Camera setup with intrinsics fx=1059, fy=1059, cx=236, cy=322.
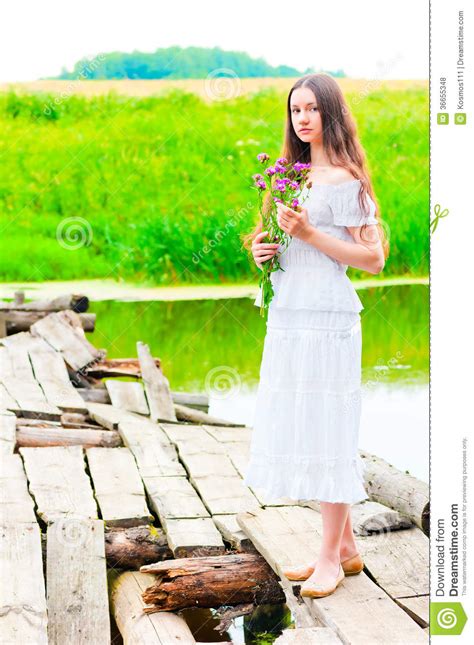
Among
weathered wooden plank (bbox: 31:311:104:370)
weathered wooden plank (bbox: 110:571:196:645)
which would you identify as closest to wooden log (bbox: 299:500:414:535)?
weathered wooden plank (bbox: 110:571:196:645)

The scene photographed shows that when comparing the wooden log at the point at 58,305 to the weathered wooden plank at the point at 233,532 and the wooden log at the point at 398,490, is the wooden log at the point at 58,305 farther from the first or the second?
the weathered wooden plank at the point at 233,532

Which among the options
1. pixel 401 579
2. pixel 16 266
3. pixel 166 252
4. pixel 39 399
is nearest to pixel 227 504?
pixel 401 579

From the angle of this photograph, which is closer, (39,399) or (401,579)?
(401,579)

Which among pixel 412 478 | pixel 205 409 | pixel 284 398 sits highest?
pixel 284 398

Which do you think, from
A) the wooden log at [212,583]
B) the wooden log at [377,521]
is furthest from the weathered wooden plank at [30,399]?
the wooden log at [377,521]

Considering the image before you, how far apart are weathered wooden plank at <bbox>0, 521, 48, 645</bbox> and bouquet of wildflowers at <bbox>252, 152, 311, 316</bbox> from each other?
0.95 metres

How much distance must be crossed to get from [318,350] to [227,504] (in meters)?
1.04

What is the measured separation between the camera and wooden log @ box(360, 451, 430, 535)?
3188mm

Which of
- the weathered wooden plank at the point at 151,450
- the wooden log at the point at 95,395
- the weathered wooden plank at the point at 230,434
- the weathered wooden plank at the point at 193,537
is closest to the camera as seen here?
the weathered wooden plank at the point at 193,537

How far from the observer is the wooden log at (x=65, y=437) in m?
4.25

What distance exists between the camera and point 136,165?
1468 centimetres

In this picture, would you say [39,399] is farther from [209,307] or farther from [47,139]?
[47,139]

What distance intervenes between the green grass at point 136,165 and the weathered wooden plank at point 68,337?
16.9 ft

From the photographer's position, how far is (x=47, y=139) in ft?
49.9
